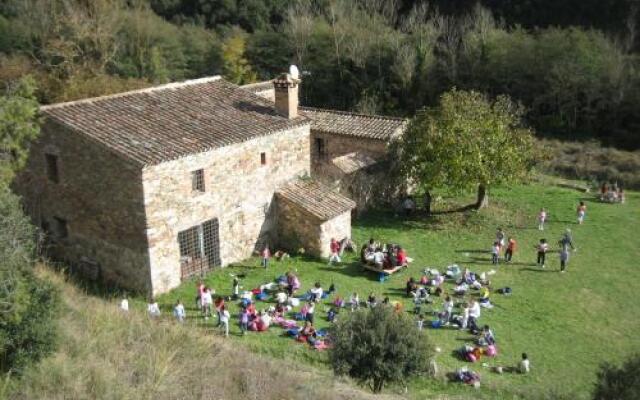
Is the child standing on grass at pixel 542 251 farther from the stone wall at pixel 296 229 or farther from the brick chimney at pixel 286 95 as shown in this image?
the brick chimney at pixel 286 95

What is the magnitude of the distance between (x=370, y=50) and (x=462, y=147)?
89.3 ft

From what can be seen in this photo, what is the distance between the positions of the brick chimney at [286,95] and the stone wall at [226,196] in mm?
792

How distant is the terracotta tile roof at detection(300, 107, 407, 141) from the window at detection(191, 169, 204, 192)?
1104 centimetres

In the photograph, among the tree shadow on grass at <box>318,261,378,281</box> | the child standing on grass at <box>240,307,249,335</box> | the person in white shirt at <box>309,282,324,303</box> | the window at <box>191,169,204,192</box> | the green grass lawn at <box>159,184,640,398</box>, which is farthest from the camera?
the tree shadow on grass at <box>318,261,378,281</box>

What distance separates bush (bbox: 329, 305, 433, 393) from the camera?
49.1 feet

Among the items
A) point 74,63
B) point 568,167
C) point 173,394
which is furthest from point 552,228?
point 74,63

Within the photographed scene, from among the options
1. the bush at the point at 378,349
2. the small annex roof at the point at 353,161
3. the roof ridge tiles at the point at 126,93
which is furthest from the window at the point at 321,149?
the bush at the point at 378,349

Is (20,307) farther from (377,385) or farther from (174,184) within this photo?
(174,184)

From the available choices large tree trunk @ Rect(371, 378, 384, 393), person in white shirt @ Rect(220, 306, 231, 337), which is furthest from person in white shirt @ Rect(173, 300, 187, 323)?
large tree trunk @ Rect(371, 378, 384, 393)

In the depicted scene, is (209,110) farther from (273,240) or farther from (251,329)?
(251,329)

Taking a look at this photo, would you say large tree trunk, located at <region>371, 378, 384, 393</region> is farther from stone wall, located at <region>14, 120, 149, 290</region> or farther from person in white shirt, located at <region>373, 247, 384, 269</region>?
stone wall, located at <region>14, 120, 149, 290</region>

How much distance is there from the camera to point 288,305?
21.4 m

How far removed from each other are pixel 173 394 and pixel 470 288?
13915mm

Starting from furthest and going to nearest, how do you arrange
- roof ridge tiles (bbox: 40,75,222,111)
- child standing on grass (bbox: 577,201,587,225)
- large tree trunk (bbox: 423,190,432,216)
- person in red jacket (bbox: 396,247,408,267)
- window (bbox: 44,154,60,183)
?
1. large tree trunk (bbox: 423,190,432,216)
2. child standing on grass (bbox: 577,201,587,225)
3. person in red jacket (bbox: 396,247,408,267)
4. window (bbox: 44,154,60,183)
5. roof ridge tiles (bbox: 40,75,222,111)
